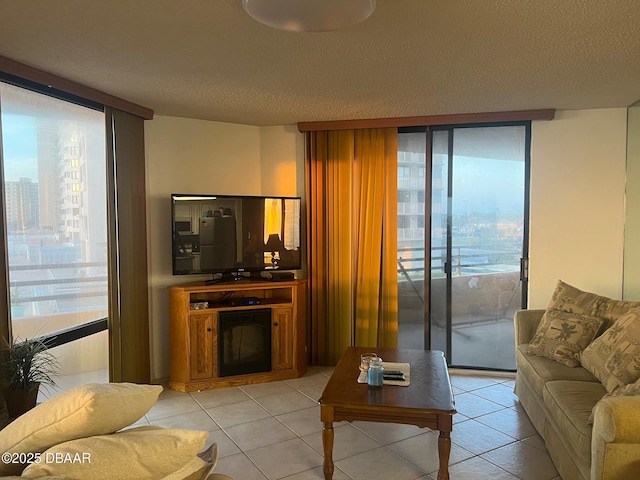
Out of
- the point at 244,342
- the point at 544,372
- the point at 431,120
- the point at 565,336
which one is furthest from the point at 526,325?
the point at 244,342

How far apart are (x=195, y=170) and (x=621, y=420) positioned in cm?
387

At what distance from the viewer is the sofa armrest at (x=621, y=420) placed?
199cm

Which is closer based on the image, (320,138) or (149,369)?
(149,369)

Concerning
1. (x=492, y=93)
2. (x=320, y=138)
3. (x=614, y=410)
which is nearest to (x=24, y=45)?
(x=320, y=138)

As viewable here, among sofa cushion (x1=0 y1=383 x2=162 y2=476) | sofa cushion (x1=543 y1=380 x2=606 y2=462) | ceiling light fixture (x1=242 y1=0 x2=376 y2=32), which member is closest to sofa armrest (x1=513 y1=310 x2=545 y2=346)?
sofa cushion (x1=543 y1=380 x2=606 y2=462)

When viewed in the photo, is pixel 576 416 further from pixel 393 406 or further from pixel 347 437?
pixel 347 437

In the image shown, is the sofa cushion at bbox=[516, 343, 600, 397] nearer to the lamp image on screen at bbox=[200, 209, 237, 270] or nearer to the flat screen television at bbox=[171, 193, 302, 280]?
the flat screen television at bbox=[171, 193, 302, 280]

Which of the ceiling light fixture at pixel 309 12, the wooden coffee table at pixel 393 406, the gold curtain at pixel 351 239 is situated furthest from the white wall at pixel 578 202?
the ceiling light fixture at pixel 309 12

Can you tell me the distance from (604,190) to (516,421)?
2212 millimetres

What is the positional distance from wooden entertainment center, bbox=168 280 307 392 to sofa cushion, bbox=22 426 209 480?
2.92 metres

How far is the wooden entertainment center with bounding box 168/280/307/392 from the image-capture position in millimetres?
4160

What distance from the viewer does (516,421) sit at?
11.5ft

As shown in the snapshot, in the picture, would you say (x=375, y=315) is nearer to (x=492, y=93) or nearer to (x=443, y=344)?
(x=443, y=344)

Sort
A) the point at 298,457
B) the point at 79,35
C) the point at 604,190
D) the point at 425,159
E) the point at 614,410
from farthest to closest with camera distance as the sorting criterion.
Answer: the point at 425,159
the point at 604,190
the point at 298,457
the point at 79,35
the point at 614,410
